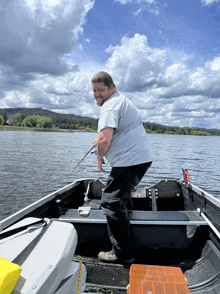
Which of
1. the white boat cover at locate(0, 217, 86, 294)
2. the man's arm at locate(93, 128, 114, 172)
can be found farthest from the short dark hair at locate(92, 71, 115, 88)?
the white boat cover at locate(0, 217, 86, 294)

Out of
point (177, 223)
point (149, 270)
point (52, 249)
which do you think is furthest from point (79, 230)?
point (52, 249)

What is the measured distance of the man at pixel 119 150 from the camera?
8.57 ft

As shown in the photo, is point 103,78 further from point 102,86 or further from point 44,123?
point 44,123

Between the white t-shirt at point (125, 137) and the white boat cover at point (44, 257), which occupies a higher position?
the white t-shirt at point (125, 137)

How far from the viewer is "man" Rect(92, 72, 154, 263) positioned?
2.61 m

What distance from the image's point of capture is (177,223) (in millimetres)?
3174

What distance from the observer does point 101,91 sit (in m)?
2.81

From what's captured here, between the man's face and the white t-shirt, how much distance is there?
97mm

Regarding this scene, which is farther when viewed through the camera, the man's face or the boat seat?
the boat seat

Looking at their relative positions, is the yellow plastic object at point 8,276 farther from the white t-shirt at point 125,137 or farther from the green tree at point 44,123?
the green tree at point 44,123

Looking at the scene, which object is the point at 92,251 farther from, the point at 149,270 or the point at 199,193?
the point at 199,193

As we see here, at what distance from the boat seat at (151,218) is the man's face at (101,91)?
1.75 m

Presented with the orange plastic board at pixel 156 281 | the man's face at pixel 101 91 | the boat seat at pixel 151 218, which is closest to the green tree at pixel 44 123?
the boat seat at pixel 151 218

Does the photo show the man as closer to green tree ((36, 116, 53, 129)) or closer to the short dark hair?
the short dark hair
